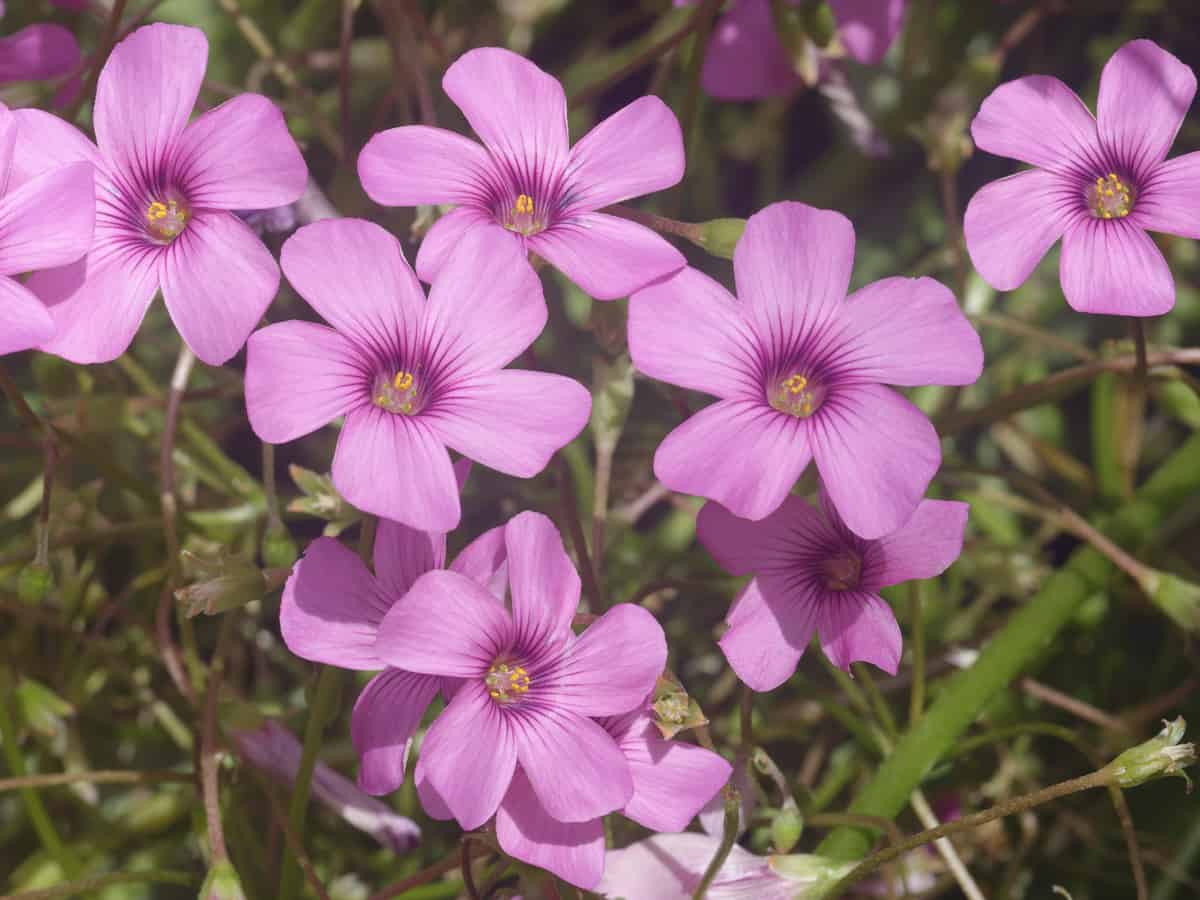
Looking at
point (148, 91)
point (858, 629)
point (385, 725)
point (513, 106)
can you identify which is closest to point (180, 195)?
point (148, 91)

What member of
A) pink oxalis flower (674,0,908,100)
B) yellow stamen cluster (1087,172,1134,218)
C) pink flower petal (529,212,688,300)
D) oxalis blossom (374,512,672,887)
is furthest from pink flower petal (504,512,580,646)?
pink oxalis flower (674,0,908,100)

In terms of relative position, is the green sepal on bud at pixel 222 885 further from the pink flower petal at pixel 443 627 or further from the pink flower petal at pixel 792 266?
the pink flower petal at pixel 792 266

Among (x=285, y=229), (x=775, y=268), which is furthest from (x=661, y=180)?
(x=285, y=229)

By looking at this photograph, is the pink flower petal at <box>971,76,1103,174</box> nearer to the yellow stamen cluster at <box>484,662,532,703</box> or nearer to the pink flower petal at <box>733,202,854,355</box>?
the pink flower petal at <box>733,202,854,355</box>

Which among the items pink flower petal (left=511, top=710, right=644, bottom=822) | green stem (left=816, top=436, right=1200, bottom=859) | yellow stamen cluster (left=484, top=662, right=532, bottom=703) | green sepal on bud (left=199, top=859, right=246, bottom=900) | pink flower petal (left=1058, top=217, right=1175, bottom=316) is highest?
pink flower petal (left=1058, top=217, right=1175, bottom=316)

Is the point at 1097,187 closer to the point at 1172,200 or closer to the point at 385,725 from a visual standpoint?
the point at 1172,200
